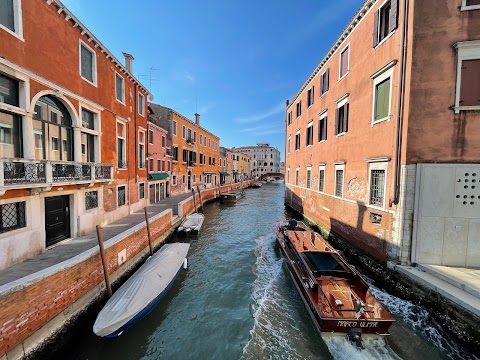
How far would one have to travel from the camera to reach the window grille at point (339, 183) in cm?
1149

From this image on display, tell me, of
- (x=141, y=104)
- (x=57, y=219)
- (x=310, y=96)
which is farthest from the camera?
(x=310, y=96)

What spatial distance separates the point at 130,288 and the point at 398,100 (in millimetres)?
10236

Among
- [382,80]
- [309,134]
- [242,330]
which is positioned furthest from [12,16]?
[309,134]

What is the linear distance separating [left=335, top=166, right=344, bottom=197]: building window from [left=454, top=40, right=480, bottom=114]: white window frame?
5292mm

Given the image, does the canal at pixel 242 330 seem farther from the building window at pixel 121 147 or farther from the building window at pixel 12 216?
the building window at pixel 121 147

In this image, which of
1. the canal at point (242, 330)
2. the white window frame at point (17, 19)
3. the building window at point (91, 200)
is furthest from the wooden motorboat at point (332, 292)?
the white window frame at point (17, 19)

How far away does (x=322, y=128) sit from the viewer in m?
14.7

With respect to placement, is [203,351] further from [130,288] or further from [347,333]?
[347,333]

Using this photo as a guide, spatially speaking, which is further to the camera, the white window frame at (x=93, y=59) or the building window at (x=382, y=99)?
the white window frame at (x=93, y=59)

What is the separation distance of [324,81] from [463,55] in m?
8.48

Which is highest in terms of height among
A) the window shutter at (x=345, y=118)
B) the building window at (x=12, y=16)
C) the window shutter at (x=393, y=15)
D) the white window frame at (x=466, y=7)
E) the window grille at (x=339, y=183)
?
the window shutter at (x=393, y=15)

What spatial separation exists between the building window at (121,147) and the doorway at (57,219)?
4.16 m

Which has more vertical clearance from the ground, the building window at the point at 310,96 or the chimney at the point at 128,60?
the chimney at the point at 128,60

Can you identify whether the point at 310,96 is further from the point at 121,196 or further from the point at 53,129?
the point at 53,129
